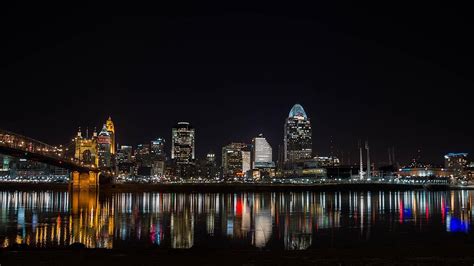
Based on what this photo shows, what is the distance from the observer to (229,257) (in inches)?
838

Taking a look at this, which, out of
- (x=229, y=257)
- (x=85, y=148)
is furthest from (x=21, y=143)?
(x=85, y=148)

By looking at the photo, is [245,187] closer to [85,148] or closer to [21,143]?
[85,148]

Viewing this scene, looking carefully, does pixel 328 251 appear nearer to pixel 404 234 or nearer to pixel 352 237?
pixel 352 237

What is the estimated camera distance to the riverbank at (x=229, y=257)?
19.9 meters

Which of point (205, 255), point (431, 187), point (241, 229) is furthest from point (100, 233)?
point (431, 187)

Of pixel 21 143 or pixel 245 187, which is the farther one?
pixel 245 187

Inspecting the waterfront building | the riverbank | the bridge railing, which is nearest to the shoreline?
the waterfront building

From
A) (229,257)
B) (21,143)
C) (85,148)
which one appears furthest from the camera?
(85,148)

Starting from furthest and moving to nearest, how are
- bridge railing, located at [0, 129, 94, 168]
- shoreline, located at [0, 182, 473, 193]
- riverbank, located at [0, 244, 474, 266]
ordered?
shoreline, located at [0, 182, 473, 193] → bridge railing, located at [0, 129, 94, 168] → riverbank, located at [0, 244, 474, 266]

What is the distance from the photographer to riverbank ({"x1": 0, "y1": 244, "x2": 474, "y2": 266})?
19.9m

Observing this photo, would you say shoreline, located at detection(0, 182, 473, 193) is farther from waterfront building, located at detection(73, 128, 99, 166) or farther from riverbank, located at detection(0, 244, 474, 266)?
riverbank, located at detection(0, 244, 474, 266)

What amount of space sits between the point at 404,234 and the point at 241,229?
35.7ft

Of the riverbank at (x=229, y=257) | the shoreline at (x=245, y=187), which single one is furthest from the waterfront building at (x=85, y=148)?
the riverbank at (x=229, y=257)

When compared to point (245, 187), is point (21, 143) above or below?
above
